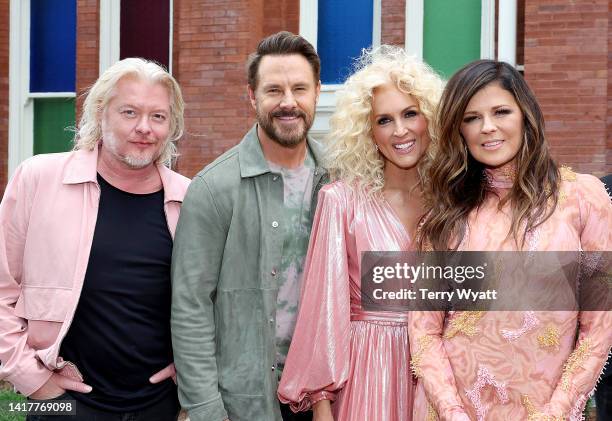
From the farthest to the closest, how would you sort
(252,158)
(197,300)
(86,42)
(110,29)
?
(110,29) → (86,42) → (252,158) → (197,300)

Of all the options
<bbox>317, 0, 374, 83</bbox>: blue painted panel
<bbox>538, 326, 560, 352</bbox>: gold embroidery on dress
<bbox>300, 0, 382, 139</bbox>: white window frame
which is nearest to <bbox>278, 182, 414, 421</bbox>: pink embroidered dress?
<bbox>538, 326, 560, 352</bbox>: gold embroidery on dress

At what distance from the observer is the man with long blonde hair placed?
3604mm

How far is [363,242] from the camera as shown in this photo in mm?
3467

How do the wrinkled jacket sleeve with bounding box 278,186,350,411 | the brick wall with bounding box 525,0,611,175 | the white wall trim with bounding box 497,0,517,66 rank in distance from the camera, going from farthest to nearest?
the white wall trim with bounding box 497,0,517,66 < the brick wall with bounding box 525,0,611,175 < the wrinkled jacket sleeve with bounding box 278,186,350,411

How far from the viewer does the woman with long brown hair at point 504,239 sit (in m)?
3.06

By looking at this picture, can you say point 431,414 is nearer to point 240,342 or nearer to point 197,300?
point 240,342

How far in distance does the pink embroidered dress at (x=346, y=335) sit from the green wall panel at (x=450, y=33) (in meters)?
5.42

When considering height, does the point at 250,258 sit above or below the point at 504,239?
below

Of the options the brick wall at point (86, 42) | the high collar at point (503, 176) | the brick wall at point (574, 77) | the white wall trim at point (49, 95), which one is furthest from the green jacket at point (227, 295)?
the white wall trim at point (49, 95)

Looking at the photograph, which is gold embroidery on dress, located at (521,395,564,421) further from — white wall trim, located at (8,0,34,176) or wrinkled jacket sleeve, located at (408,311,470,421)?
white wall trim, located at (8,0,34,176)

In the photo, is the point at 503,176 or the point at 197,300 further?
the point at 197,300

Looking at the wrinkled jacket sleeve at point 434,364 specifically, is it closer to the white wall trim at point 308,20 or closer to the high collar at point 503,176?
the high collar at point 503,176

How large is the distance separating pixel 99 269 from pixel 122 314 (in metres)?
0.22

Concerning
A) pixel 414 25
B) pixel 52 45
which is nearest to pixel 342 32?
pixel 414 25
